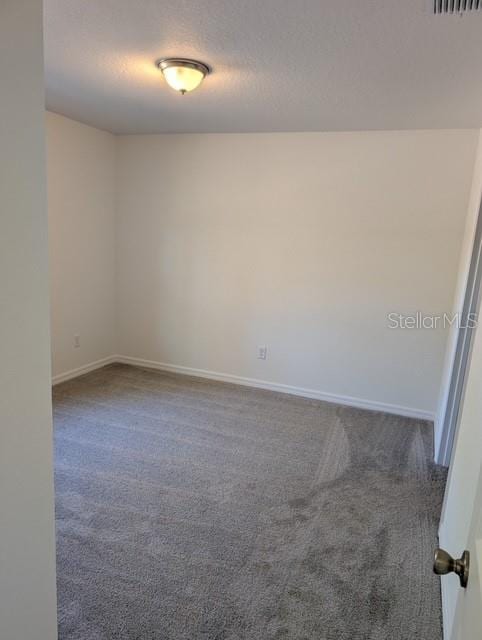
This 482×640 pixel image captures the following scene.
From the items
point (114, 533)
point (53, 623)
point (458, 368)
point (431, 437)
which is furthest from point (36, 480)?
point (431, 437)

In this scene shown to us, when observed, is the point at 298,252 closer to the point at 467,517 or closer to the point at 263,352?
the point at 263,352

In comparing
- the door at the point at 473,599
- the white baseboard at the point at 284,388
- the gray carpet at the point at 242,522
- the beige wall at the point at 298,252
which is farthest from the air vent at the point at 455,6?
the white baseboard at the point at 284,388

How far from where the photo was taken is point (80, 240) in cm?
418

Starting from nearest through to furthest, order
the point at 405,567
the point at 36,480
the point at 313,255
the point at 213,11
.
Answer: the point at 36,480 < the point at 213,11 < the point at 405,567 < the point at 313,255

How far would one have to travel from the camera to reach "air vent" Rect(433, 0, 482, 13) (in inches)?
60.0

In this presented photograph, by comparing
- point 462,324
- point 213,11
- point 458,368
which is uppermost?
point 213,11

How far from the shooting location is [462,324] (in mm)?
2801

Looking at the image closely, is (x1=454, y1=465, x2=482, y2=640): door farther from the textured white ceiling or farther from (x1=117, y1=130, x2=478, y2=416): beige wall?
(x1=117, y1=130, x2=478, y2=416): beige wall

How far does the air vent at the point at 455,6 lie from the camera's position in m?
1.52

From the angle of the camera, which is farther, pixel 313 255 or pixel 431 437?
pixel 313 255

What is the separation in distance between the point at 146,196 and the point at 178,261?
2.49ft

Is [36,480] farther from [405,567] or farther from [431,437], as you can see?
[431,437]

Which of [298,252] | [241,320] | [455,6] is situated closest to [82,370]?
[241,320]

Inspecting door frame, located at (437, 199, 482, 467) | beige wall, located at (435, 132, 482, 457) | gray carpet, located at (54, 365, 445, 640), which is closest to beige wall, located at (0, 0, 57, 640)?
gray carpet, located at (54, 365, 445, 640)
